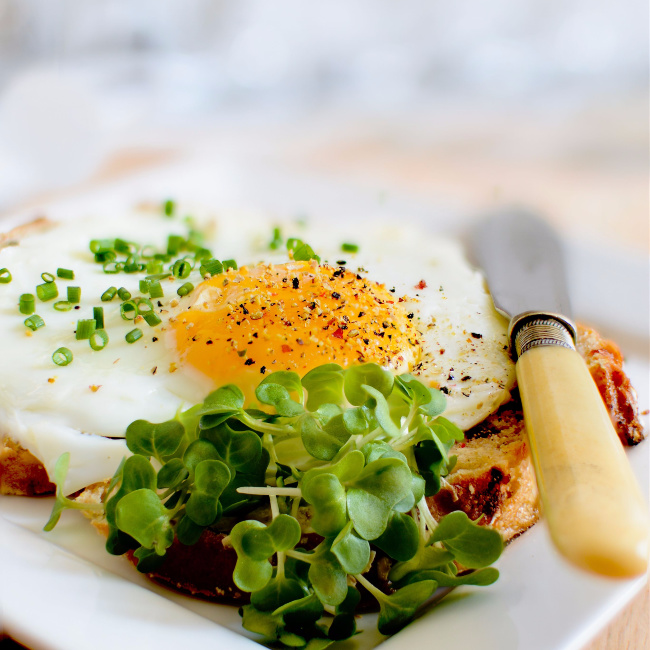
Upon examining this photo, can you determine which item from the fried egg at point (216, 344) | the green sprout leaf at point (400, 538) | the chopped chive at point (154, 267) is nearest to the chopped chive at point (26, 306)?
the fried egg at point (216, 344)

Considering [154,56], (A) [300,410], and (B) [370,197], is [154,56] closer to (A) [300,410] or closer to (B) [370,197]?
(B) [370,197]

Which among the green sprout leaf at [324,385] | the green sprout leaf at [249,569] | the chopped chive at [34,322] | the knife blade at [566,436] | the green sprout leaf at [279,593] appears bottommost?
the green sprout leaf at [279,593]

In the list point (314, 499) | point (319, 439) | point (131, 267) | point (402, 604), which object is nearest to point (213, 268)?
Answer: point (131, 267)

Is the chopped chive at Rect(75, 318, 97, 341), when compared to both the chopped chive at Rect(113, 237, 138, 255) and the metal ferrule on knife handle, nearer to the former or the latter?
the chopped chive at Rect(113, 237, 138, 255)

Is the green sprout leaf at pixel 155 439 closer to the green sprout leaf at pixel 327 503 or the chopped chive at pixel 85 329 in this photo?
the green sprout leaf at pixel 327 503

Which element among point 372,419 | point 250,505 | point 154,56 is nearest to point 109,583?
point 250,505

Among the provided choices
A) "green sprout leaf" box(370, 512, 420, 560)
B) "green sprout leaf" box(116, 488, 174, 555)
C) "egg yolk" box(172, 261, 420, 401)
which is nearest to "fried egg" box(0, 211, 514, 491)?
"egg yolk" box(172, 261, 420, 401)

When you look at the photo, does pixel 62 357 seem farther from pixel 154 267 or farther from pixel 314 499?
pixel 314 499

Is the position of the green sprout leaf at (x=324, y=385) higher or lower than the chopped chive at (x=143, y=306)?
lower
